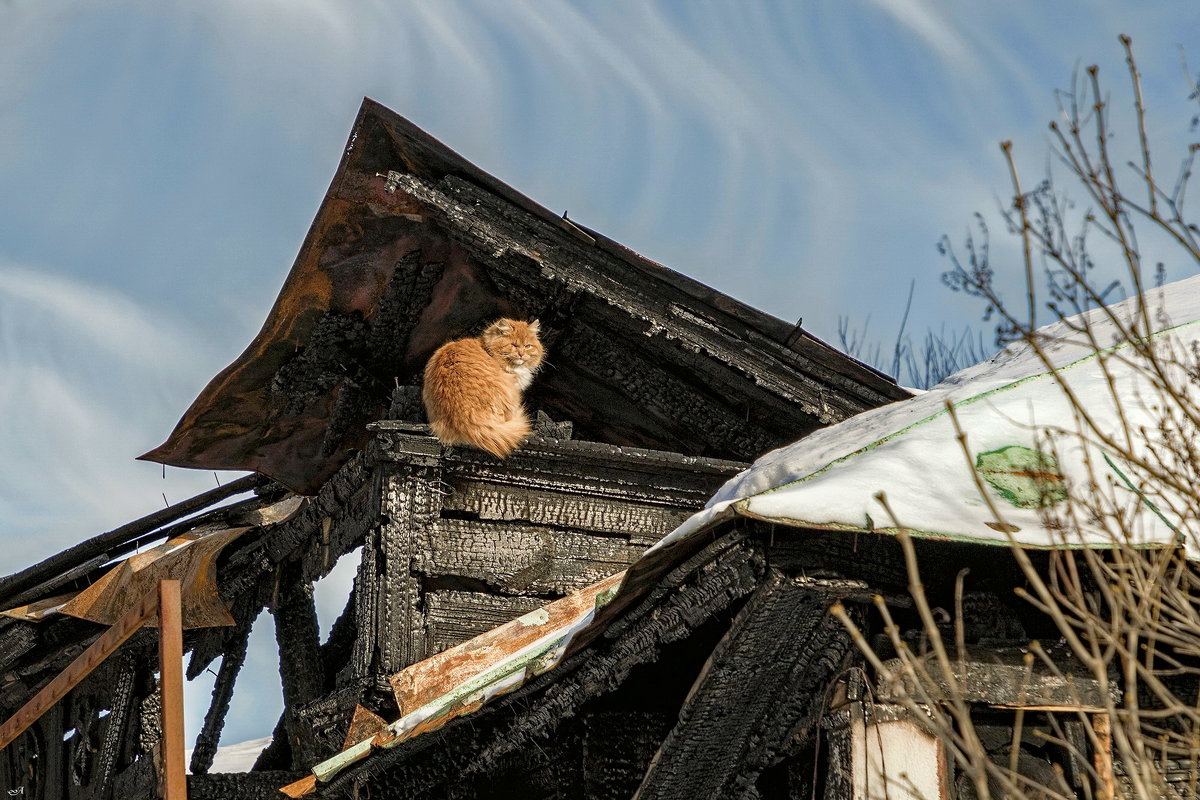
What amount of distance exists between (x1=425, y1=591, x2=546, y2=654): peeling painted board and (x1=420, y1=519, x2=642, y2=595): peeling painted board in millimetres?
103

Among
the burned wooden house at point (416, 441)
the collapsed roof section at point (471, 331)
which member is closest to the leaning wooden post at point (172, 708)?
the burned wooden house at point (416, 441)

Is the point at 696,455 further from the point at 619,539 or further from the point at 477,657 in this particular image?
the point at 477,657

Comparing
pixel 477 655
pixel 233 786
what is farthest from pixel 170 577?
pixel 477 655

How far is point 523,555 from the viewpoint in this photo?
7285 mm

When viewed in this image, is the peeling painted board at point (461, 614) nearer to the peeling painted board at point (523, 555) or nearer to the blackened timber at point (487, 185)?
the peeling painted board at point (523, 555)

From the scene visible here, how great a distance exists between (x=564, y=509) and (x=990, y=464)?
3.14 meters

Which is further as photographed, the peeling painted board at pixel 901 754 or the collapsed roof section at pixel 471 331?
the collapsed roof section at pixel 471 331

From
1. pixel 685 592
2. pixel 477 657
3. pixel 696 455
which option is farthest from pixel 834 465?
pixel 696 455

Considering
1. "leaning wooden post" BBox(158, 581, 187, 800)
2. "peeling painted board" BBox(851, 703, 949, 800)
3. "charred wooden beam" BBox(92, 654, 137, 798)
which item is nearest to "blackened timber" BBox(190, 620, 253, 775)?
"charred wooden beam" BBox(92, 654, 137, 798)

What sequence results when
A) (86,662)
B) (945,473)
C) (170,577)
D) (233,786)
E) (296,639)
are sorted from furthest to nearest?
(170,577)
(296,639)
(233,786)
(86,662)
(945,473)

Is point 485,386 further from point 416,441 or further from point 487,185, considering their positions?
point 487,185

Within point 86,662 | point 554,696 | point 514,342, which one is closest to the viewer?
point 554,696

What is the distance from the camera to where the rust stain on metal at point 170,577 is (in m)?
8.38

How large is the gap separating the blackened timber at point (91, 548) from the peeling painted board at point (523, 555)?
369 centimetres
